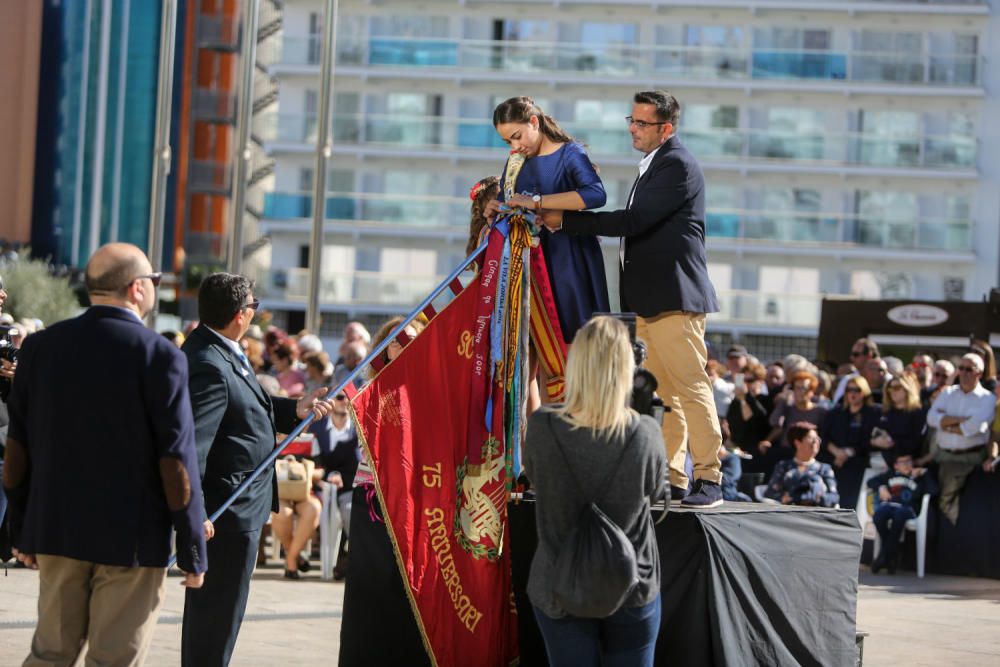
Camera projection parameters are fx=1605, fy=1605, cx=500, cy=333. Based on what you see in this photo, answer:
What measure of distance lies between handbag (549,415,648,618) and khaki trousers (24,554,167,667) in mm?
1504

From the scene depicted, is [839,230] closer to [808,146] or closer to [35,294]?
[808,146]

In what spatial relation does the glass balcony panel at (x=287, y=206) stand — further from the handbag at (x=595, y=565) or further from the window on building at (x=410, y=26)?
the handbag at (x=595, y=565)

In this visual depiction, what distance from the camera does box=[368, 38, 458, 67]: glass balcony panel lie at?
5209 centimetres

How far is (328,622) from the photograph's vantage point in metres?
10.8

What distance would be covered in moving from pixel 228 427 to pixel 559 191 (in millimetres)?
2042

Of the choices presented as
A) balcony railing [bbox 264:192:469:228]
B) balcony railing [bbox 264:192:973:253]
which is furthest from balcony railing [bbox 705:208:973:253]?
balcony railing [bbox 264:192:469:228]

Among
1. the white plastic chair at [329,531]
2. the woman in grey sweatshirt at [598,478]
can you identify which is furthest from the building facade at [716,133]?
the woman in grey sweatshirt at [598,478]

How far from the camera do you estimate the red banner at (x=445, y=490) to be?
7684mm

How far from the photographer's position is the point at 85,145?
186 ft

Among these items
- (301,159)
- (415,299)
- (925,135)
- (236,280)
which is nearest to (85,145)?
(301,159)

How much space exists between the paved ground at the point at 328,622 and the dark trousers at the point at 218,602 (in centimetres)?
204

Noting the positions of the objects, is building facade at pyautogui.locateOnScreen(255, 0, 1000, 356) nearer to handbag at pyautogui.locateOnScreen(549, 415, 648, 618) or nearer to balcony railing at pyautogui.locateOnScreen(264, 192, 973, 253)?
balcony railing at pyautogui.locateOnScreen(264, 192, 973, 253)

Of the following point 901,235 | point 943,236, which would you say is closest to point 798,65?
point 901,235

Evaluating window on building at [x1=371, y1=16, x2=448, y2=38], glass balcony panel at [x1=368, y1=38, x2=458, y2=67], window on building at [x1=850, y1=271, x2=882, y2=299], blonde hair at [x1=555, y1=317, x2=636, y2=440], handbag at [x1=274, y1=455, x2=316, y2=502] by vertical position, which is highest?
window on building at [x1=371, y1=16, x2=448, y2=38]
